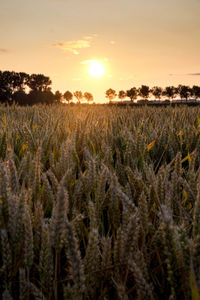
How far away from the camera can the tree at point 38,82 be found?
64.0 m

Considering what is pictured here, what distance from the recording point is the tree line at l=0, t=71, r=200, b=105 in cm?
3547

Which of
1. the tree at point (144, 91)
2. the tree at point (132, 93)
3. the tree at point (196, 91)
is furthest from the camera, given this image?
the tree at point (132, 93)

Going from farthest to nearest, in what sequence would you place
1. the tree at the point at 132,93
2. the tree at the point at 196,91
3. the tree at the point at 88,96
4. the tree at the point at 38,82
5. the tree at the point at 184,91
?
the tree at the point at 132,93 → the tree at the point at 184,91 → the tree at the point at 196,91 → the tree at the point at 88,96 → the tree at the point at 38,82

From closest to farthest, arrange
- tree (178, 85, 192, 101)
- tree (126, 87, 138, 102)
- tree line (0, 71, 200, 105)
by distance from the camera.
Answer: tree line (0, 71, 200, 105)
tree (178, 85, 192, 101)
tree (126, 87, 138, 102)

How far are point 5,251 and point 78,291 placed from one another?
0.64 ft

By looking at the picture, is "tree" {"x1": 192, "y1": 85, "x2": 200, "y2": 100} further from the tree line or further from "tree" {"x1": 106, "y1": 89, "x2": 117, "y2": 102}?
"tree" {"x1": 106, "y1": 89, "x2": 117, "y2": 102}

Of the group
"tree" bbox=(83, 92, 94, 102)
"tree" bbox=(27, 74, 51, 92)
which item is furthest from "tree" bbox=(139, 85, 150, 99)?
"tree" bbox=(27, 74, 51, 92)

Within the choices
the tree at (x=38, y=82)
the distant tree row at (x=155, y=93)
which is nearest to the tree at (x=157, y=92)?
the distant tree row at (x=155, y=93)

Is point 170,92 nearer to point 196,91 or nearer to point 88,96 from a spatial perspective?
point 196,91

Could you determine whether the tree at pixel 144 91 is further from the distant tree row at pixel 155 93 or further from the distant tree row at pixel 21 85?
the distant tree row at pixel 21 85

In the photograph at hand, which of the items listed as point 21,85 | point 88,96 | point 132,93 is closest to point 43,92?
point 21,85

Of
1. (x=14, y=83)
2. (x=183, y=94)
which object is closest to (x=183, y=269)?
(x=14, y=83)

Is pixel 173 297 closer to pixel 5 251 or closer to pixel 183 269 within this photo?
pixel 183 269

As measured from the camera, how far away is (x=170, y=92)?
85.8 m
